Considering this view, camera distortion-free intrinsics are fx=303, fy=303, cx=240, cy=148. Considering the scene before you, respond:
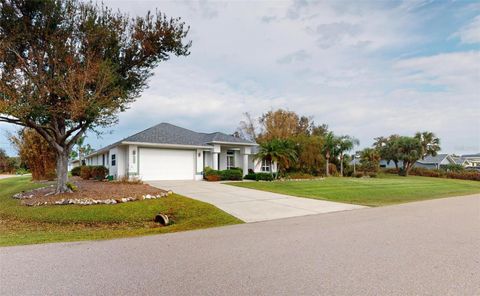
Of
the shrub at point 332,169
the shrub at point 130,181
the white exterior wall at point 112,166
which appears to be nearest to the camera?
the shrub at point 130,181

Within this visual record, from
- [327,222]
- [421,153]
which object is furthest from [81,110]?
[421,153]

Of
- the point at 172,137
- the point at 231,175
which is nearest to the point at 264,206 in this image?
the point at 231,175

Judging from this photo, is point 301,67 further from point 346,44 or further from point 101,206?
point 101,206

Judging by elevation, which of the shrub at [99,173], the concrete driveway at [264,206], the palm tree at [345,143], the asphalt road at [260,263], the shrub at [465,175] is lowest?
the shrub at [465,175]

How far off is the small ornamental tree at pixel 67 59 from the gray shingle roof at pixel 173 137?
29.8 feet

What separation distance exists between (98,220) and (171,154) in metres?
13.8

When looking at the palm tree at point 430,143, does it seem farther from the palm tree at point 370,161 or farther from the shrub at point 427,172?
the palm tree at point 370,161

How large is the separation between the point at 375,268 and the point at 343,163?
34.0 meters

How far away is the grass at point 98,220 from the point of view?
757cm

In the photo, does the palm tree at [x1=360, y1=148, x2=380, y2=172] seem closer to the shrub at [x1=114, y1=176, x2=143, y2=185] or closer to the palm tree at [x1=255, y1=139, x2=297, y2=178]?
the palm tree at [x1=255, y1=139, x2=297, y2=178]

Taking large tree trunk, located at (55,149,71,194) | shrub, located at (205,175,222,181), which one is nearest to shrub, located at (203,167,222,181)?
shrub, located at (205,175,222,181)

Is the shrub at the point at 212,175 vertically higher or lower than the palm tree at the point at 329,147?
lower

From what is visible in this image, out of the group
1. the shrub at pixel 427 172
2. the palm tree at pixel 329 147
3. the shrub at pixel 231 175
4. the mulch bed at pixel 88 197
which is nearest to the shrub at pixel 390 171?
the shrub at pixel 427 172

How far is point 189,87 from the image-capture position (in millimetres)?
19891
